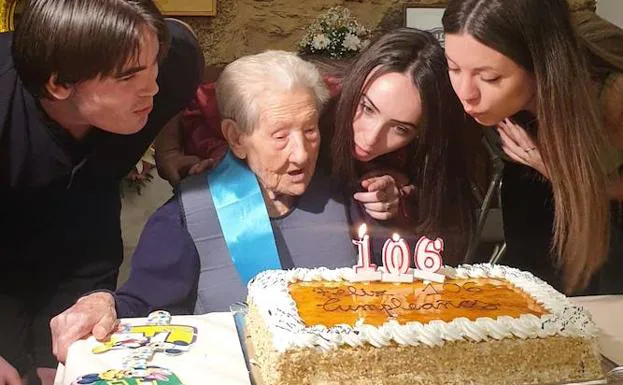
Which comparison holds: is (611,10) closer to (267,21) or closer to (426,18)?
(426,18)

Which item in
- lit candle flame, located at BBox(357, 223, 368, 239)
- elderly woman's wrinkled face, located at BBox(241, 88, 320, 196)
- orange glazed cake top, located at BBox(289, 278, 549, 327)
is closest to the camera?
orange glazed cake top, located at BBox(289, 278, 549, 327)

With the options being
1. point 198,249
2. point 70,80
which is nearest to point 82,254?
point 198,249

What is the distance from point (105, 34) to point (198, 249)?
49 centimetres

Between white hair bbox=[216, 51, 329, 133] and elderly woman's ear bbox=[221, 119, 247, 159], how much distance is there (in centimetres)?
1

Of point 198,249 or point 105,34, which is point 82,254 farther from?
point 105,34

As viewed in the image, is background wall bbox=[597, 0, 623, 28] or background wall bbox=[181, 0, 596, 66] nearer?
background wall bbox=[181, 0, 596, 66]

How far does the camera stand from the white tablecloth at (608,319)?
1748mm

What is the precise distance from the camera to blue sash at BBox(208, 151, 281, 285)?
172cm

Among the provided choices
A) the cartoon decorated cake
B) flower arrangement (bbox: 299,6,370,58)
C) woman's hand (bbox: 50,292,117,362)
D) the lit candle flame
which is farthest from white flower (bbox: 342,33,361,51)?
woman's hand (bbox: 50,292,117,362)

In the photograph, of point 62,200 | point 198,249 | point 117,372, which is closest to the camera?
point 117,372

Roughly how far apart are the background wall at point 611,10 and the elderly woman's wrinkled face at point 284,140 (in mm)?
685

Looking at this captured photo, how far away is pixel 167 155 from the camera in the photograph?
5.49 ft

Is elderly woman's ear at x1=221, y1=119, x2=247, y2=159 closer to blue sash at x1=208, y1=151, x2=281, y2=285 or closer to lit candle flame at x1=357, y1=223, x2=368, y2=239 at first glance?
blue sash at x1=208, y1=151, x2=281, y2=285

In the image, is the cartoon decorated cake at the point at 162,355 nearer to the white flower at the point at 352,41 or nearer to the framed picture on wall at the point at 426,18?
the white flower at the point at 352,41
